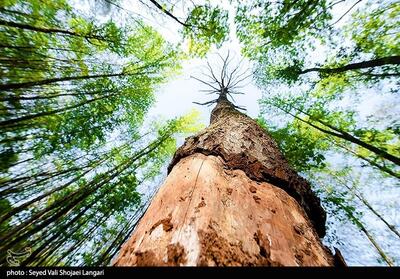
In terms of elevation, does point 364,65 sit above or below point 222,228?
above

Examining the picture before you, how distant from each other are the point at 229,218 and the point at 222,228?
0.38ft

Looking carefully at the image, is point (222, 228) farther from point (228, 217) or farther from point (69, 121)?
point (69, 121)

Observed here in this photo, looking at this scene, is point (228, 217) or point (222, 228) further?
point (228, 217)

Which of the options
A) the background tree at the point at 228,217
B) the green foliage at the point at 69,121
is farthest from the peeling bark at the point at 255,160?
the green foliage at the point at 69,121

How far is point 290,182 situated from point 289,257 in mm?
937

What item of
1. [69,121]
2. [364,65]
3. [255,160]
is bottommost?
[69,121]

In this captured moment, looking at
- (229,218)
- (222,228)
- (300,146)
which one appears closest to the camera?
(222,228)

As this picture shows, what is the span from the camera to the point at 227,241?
1.07m

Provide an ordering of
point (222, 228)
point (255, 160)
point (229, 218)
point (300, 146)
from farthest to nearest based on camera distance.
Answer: point (300, 146) < point (255, 160) < point (229, 218) < point (222, 228)

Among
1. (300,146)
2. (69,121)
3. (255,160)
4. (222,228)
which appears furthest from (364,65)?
(69,121)

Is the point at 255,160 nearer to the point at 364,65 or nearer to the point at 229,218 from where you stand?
the point at 229,218

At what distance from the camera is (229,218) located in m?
1.26

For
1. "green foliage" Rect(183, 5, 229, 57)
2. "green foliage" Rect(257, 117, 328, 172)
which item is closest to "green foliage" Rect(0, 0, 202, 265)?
"green foliage" Rect(183, 5, 229, 57)

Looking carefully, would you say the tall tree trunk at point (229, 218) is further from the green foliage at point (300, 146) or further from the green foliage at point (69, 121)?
the green foliage at point (300, 146)
